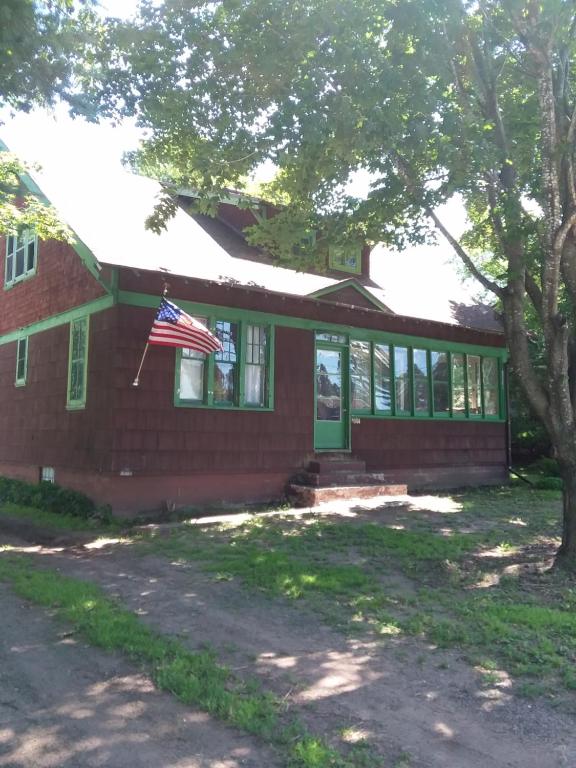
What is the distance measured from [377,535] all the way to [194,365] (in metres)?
4.63

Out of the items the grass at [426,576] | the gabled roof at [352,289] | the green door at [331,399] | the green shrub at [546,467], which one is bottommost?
the grass at [426,576]

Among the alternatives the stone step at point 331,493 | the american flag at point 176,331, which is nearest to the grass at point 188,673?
the american flag at point 176,331

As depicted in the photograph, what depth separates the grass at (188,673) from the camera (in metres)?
3.38

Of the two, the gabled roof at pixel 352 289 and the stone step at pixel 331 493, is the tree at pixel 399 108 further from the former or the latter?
the stone step at pixel 331 493

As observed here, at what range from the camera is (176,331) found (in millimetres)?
9898

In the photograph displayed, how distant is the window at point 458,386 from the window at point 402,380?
1.67 meters

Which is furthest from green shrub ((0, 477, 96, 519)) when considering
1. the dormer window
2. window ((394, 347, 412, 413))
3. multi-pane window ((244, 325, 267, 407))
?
the dormer window

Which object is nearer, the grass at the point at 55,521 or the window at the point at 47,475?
the grass at the point at 55,521

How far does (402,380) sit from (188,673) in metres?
11.3

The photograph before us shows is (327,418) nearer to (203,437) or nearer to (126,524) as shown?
(203,437)

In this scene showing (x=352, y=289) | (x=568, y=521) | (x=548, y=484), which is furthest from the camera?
(x=548, y=484)

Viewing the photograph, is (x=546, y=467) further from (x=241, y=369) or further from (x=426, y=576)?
(x=426, y=576)

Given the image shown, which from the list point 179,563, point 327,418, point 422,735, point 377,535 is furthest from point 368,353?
point 422,735

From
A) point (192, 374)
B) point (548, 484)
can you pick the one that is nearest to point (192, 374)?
point (192, 374)
